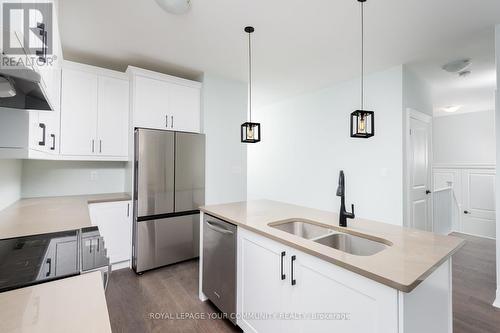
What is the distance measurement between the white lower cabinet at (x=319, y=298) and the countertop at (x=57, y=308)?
94 cm

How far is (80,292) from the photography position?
0.83m

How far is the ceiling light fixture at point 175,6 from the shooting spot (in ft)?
5.93

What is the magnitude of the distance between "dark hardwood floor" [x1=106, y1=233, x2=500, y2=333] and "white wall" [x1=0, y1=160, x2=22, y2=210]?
4.21ft

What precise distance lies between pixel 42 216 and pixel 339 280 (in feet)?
7.39

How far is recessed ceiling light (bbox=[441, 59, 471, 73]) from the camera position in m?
2.92

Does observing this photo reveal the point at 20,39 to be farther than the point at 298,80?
No

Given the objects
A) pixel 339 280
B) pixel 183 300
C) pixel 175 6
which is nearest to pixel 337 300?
pixel 339 280

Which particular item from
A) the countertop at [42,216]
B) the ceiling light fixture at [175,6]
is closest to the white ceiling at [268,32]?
the ceiling light fixture at [175,6]

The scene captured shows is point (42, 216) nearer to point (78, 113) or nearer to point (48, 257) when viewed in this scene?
point (48, 257)

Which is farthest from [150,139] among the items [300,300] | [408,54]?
[408,54]

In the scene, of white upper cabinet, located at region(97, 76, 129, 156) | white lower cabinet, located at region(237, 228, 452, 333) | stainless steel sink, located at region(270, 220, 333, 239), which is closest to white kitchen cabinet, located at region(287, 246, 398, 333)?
white lower cabinet, located at region(237, 228, 452, 333)

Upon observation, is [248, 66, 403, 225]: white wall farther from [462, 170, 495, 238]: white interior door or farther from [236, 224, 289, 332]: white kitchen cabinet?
[462, 170, 495, 238]: white interior door

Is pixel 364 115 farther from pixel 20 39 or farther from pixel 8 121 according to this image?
pixel 8 121

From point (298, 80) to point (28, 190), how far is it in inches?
150
